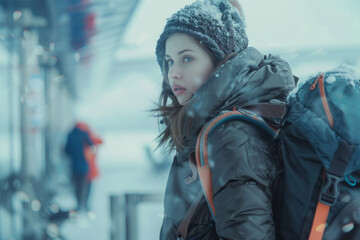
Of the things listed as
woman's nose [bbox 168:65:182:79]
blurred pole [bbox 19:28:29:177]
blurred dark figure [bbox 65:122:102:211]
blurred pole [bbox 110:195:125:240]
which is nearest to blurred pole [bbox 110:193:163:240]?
blurred pole [bbox 110:195:125:240]

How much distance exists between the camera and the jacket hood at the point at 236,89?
763 mm

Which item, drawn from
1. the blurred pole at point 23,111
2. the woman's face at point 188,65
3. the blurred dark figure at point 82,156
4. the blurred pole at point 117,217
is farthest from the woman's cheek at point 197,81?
the blurred dark figure at point 82,156

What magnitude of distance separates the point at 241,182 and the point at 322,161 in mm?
159

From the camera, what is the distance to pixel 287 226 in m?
0.65

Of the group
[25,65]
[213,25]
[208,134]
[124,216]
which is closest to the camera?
[208,134]

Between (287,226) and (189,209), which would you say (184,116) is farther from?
(287,226)

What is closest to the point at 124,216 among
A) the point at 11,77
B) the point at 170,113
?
the point at 170,113

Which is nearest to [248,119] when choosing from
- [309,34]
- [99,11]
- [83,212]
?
[309,34]

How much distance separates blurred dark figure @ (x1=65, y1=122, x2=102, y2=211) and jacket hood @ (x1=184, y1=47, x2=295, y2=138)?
3.89 metres

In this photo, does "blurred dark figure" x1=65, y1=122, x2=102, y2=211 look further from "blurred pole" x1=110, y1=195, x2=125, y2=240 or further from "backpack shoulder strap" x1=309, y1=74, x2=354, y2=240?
"backpack shoulder strap" x1=309, y1=74, x2=354, y2=240

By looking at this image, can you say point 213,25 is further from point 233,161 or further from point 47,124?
point 47,124

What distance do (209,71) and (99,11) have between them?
304 centimetres

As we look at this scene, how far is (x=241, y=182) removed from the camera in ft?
2.10

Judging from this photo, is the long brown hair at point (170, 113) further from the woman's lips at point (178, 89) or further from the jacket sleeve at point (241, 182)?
the jacket sleeve at point (241, 182)
